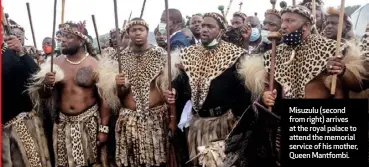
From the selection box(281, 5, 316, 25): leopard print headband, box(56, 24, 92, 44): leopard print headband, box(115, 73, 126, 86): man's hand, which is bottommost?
box(115, 73, 126, 86): man's hand

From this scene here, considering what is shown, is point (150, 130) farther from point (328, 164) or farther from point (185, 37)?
point (328, 164)

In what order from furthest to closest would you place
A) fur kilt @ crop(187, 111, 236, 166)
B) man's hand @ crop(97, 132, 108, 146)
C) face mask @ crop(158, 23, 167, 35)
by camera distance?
1. face mask @ crop(158, 23, 167, 35)
2. man's hand @ crop(97, 132, 108, 146)
3. fur kilt @ crop(187, 111, 236, 166)

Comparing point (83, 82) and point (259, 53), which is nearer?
point (259, 53)

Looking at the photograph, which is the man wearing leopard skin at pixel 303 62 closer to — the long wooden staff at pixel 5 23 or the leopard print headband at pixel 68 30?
the leopard print headband at pixel 68 30

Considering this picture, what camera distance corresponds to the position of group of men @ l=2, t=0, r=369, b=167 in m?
7.26

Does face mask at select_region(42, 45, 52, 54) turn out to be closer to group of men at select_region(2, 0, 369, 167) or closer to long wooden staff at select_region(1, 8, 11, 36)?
group of men at select_region(2, 0, 369, 167)

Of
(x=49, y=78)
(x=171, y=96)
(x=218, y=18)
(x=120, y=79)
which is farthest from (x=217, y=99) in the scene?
(x=49, y=78)

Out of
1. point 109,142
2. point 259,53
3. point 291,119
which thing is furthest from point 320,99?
point 109,142

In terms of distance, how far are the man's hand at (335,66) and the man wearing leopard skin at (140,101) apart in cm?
218

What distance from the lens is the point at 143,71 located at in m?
8.11

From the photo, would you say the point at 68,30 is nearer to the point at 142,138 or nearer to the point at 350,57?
the point at 142,138

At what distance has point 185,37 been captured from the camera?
9.52 meters

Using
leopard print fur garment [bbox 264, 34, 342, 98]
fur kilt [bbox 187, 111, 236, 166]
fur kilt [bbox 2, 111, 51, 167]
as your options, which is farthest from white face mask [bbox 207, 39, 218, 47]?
fur kilt [bbox 2, 111, 51, 167]

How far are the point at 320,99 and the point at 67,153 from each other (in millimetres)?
3265
